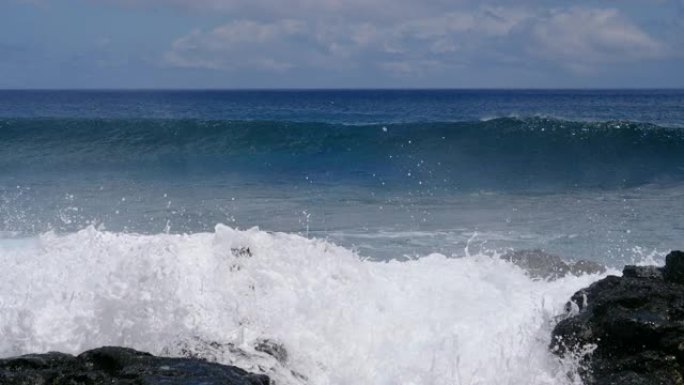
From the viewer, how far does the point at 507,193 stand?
60.5ft

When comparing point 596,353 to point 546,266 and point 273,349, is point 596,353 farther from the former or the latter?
point 546,266

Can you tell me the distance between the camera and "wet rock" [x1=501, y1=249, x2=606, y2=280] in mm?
9196

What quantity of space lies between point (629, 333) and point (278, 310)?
9.40 feet

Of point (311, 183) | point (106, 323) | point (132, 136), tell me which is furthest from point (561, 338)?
point (132, 136)

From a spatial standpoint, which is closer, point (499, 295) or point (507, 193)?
point (499, 295)

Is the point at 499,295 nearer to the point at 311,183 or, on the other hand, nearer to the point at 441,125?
the point at 311,183

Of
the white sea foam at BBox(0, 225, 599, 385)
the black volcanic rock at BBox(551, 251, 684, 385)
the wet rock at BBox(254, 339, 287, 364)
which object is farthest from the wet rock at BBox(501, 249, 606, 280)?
the wet rock at BBox(254, 339, 287, 364)

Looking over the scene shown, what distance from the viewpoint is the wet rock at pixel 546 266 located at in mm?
9196

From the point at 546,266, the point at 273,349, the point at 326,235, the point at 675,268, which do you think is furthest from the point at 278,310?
the point at 326,235

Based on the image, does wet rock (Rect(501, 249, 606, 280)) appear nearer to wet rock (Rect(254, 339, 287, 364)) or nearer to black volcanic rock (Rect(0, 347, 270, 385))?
wet rock (Rect(254, 339, 287, 364))

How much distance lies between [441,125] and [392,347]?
73.2 ft

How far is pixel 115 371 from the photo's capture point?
5125 millimetres

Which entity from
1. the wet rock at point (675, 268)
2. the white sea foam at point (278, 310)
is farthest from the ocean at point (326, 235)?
the wet rock at point (675, 268)

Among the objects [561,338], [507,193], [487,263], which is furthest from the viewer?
[507,193]
